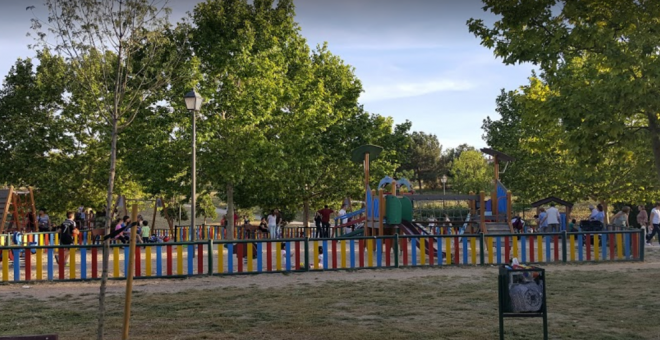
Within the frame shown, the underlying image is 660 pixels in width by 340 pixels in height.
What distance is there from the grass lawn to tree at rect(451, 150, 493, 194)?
5511 centimetres

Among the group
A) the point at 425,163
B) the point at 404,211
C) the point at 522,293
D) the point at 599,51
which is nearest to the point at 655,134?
the point at 599,51

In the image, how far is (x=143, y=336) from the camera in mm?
8547

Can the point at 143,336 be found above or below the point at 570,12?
below

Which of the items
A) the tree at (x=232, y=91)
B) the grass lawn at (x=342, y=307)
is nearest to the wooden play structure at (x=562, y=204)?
the tree at (x=232, y=91)

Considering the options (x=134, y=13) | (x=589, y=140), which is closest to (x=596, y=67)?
(x=589, y=140)

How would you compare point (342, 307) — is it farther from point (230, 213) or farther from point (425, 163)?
point (425, 163)

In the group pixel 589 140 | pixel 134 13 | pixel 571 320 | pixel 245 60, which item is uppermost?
pixel 245 60

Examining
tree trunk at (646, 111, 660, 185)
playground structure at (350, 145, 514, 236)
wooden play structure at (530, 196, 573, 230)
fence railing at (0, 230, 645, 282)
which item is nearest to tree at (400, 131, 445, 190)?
wooden play structure at (530, 196, 573, 230)

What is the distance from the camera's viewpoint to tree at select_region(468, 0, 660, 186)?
11.6m

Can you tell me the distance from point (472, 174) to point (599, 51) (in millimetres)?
62309

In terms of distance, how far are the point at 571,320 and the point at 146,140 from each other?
22.8 m

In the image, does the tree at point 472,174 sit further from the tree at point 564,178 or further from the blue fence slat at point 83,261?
the blue fence slat at point 83,261

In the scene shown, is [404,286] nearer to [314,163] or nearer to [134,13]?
[134,13]

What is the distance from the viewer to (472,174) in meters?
73.9
